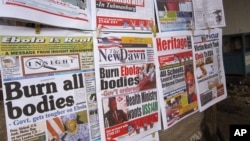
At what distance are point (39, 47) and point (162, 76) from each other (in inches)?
24.7

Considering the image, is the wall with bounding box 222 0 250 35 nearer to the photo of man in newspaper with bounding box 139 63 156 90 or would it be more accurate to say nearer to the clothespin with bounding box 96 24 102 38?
the photo of man in newspaper with bounding box 139 63 156 90

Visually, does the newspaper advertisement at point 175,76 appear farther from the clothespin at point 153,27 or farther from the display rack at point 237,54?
the display rack at point 237,54

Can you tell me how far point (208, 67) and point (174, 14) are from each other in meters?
0.44

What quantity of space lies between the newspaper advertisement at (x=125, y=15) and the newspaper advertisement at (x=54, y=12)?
1.9 inches

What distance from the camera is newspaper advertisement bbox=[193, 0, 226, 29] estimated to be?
62.7 inches

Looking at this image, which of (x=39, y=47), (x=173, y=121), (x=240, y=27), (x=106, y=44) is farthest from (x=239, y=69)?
(x=39, y=47)

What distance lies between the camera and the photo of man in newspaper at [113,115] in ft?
3.47

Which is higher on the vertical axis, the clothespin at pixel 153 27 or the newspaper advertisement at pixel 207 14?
the newspaper advertisement at pixel 207 14

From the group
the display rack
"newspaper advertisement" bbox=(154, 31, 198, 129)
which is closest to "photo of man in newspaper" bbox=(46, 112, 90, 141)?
"newspaper advertisement" bbox=(154, 31, 198, 129)

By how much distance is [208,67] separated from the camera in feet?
5.56

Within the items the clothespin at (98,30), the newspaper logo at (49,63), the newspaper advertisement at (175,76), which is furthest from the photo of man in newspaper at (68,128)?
the newspaper advertisement at (175,76)

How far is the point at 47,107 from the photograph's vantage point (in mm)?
875

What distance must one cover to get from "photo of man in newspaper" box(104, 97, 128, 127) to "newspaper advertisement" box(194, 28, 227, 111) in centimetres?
63

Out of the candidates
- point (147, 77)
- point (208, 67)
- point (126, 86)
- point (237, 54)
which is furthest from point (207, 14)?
point (237, 54)
